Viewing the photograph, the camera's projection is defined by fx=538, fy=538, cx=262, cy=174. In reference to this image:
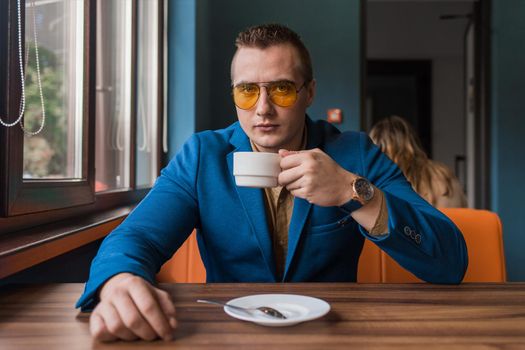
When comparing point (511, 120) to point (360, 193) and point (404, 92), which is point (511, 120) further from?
point (404, 92)

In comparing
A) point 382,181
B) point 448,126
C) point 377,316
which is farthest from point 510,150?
point 448,126

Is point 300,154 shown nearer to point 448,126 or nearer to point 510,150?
point 510,150

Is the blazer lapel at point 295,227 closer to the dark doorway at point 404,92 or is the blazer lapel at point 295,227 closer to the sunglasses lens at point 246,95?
the sunglasses lens at point 246,95

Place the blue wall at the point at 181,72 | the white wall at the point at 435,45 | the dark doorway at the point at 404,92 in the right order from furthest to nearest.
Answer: the dark doorway at the point at 404,92 < the white wall at the point at 435,45 < the blue wall at the point at 181,72

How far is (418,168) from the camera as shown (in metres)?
2.77

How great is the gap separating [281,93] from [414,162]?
169cm

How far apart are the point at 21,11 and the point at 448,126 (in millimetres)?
8655

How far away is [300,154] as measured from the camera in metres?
1.03

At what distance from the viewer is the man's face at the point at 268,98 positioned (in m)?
1.30

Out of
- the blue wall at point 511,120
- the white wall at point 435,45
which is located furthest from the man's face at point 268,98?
the white wall at point 435,45

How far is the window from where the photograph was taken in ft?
4.25

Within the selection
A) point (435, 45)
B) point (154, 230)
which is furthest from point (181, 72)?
point (435, 45)

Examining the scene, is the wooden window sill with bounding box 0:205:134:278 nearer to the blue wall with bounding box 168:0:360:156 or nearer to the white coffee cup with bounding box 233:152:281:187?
the white coffee cup with bounding box 233:152:281:187

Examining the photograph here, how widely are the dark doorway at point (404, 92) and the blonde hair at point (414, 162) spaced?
5.42 meters
